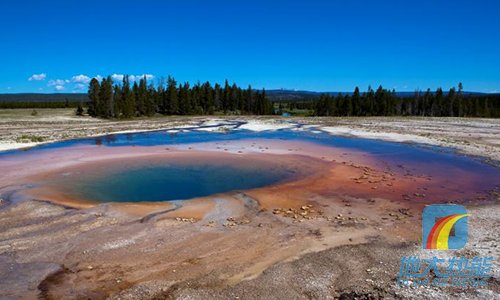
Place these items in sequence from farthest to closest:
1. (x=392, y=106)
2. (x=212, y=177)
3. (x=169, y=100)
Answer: (x=392, y=106) → (x=169, y=100) → (x=212, y=177)

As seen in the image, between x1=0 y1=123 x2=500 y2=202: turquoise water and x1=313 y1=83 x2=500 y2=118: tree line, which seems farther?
x1=313 y1=83 x2=500 y2=118: tree line

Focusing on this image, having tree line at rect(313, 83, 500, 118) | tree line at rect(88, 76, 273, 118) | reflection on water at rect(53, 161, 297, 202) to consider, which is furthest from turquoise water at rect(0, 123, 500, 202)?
tree line at rect(313, 83, 500, 118)

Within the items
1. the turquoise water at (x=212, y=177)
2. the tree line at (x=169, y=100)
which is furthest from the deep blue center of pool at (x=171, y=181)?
the tree line at (x=169, y=100)

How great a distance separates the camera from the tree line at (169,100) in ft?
213

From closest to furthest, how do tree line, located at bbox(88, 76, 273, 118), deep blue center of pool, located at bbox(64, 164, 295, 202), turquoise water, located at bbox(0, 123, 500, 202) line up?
deep blue center of pool, located at bbox(64, 164, 295, 202)
turquoise water, located at bbox(0, 123, 500, 202)
tree line, located at bbox(88, 76, 273, 118)

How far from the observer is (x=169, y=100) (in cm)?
8131

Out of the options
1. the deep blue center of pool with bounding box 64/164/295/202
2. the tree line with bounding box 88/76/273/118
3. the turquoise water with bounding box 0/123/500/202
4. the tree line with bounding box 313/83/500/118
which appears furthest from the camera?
the tree line with bounding box 313/83/500/118

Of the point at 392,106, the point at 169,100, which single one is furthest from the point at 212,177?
the point at 392,106

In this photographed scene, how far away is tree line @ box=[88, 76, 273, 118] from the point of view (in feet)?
213

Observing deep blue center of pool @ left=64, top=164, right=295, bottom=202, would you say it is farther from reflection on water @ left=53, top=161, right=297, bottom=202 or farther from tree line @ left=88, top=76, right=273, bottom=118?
tree line @ left=88, top=76, right=273, bottom=118

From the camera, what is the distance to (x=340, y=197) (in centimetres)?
1322

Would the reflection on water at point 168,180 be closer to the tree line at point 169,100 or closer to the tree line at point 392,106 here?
the tree line at point 169,100

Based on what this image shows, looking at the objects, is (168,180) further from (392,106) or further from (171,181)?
(392,106)

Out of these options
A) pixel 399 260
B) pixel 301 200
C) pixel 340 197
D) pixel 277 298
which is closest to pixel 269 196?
pixel 301 200
